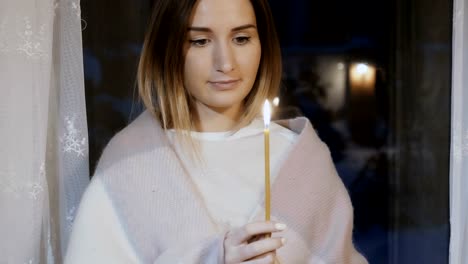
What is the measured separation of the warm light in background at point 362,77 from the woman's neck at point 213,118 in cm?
55

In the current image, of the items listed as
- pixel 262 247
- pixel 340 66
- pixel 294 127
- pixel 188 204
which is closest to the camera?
pixel 262 247

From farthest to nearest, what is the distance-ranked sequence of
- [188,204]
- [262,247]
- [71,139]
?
1. [71,139]
2. [188,204]
3. [262,247]

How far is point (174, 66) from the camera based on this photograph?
3.57 feet

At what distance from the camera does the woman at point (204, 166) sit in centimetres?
101

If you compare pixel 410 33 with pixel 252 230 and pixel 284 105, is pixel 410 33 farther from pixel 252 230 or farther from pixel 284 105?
pixel 252 230

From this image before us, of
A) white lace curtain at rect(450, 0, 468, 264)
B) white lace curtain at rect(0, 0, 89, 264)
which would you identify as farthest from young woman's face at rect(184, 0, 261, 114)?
white lace curtain at rect(450, 0, 468, 264)

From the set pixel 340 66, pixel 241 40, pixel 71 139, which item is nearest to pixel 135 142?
pixel 71 139

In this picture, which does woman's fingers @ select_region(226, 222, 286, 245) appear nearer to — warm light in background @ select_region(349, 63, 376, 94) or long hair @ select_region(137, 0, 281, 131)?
long hair @ select_region(137, 0, 281, 131)

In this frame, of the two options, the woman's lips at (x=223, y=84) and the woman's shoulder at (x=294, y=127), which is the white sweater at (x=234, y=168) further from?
the woman's lips at (x=223, y=84)

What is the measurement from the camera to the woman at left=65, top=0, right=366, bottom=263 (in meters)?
1.01

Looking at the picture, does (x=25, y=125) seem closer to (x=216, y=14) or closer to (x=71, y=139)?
(x=71, y=139)

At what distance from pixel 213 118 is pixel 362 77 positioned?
0.61 metres

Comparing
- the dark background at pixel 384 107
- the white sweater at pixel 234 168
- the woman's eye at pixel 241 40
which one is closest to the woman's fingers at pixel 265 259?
the white sweater at pixel 234 168

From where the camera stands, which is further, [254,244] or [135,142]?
[135,142]
